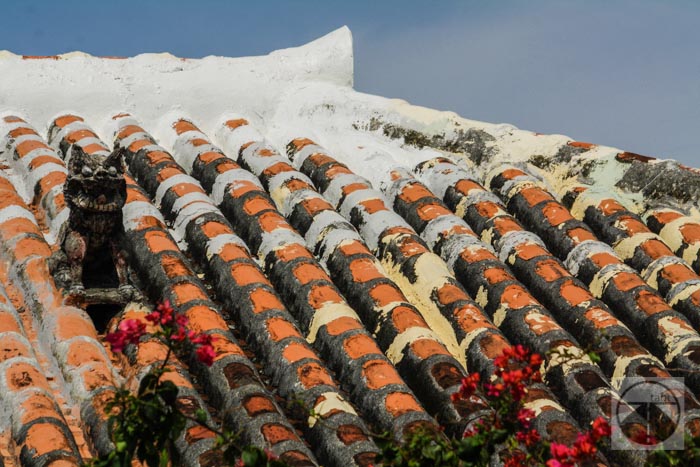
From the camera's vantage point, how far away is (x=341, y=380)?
6.93 m

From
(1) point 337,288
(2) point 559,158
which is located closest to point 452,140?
(2) point 559,158

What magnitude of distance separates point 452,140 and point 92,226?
4.35m

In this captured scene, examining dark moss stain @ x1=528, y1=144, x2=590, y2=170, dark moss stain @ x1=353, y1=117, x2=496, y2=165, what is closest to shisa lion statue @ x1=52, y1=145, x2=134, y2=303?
dark moss stain @ x1=353, y1=117, x2=496, y2=165

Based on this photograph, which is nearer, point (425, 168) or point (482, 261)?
point (482, 261)

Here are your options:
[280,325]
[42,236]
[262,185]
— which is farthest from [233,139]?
[280,325]

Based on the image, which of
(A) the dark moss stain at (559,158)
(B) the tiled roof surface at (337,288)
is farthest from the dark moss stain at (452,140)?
(A) the dark moss stain at (559,158)

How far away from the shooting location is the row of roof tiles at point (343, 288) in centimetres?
646

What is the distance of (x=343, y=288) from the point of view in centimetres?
795

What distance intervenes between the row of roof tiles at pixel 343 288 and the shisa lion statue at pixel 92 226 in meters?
0.16

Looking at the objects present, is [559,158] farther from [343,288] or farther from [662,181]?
[343,288]

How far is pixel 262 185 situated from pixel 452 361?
2.95 m

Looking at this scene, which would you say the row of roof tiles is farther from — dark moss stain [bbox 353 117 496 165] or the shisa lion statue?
dark moss stain [bbox 353 117 496 165]

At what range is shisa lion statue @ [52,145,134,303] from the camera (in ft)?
23.2

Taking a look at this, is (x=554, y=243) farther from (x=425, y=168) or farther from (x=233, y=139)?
(x=233, y=139)
